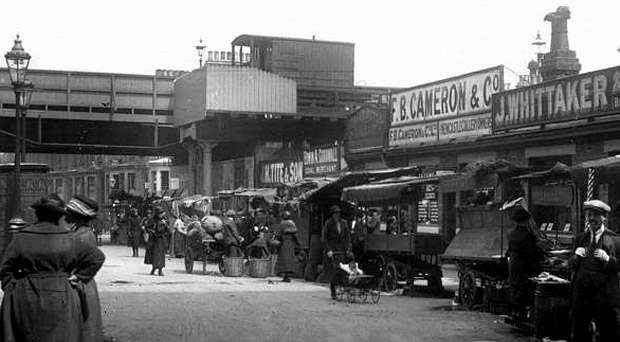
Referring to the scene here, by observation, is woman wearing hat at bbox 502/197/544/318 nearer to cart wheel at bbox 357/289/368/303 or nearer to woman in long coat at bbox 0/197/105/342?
cart wheel at bbox 357/289/368/303

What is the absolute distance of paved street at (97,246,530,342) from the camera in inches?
456

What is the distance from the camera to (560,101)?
2134cm

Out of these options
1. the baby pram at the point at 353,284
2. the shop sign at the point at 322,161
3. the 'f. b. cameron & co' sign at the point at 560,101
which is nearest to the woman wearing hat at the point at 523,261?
the baby pram at the point at 353,284

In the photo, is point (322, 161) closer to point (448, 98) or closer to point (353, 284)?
point (448, 98)

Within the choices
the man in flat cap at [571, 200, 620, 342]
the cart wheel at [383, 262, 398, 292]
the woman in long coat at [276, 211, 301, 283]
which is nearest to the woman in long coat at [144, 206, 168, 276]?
the woman in long coat at [276, 211, 301, 283]

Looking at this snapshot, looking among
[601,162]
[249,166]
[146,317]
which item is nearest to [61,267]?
[146,317]

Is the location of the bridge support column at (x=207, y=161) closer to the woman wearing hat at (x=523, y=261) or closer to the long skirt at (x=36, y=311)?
the woman wearing hat at (x=523, y=261)

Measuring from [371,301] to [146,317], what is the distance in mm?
4336

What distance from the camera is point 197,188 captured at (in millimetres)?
43906

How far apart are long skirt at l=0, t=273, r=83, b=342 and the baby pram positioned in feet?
30.2

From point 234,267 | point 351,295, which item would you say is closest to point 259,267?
point 234,267

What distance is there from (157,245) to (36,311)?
16389mm

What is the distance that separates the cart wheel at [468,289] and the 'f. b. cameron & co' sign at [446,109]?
391 inches

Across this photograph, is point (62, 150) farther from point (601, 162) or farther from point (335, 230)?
point (601, 162)
